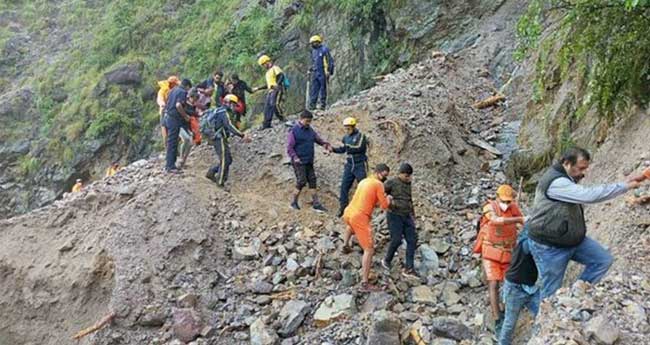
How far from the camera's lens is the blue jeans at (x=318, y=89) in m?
12.9

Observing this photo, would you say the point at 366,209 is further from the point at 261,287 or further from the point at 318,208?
the point at 318,208

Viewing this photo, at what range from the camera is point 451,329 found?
23.1 feet

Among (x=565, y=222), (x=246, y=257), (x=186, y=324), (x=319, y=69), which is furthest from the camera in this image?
(x=319, y=69)

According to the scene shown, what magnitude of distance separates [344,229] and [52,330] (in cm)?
427

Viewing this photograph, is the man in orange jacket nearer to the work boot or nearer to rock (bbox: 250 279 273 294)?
rock (bbox: 250 279 273 294)

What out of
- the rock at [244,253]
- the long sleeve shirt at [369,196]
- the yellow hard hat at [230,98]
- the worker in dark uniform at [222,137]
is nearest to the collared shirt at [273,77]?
the yellow hard hat at [230,98]

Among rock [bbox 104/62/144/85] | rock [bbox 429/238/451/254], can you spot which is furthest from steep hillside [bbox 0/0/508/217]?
rock [bbox 429/238/451/254]

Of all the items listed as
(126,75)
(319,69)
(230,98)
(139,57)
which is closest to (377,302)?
(230,98)

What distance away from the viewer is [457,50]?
623 inches

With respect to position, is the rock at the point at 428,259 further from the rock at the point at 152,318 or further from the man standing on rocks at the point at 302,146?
the rock at the point at 152,318

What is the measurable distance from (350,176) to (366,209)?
170 centimetres

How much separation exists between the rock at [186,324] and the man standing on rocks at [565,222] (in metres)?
4.33

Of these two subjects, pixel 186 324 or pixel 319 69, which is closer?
pixel 186 324

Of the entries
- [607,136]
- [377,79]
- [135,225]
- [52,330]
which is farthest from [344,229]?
[377,79]
